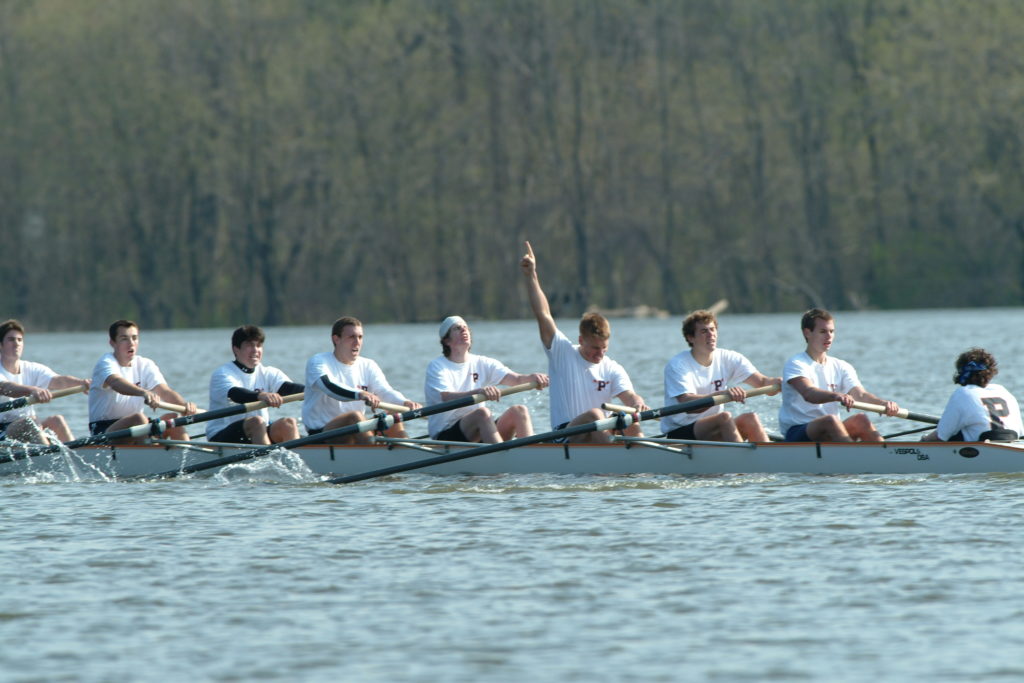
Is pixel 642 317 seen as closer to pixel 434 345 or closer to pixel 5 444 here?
pixel 434 345

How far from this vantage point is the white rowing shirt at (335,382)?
1390cm

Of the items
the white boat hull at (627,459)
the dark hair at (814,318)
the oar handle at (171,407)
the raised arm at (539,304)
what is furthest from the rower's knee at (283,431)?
the dark hair at (814,318)

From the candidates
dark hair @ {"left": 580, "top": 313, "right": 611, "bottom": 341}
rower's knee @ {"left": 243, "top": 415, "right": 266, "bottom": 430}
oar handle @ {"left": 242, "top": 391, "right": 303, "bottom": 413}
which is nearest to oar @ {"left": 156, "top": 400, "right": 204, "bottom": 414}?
rower's knee @ {"left": 243, "top": 415, "right": 266, "bottom": 430}

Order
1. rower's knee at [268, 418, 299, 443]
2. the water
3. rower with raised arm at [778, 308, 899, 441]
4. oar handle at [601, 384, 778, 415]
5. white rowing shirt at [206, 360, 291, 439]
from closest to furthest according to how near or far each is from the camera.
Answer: the water
oar handle at [601, 384, 778, 415]
rower with raised arm at [778, 308, 899, 441]
white rowing shirt at [206, 360, 291, 439]
rower's knee at [268, 418, 299, 443]

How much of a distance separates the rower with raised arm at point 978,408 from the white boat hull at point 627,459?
0.41 feet

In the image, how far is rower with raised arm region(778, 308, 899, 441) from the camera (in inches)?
506

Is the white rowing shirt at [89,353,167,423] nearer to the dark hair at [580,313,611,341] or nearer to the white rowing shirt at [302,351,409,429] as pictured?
the white rowing shirt at [302,351,409,429]

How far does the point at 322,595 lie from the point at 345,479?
4472mm

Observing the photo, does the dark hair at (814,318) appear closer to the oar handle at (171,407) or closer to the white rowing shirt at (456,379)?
the white rowing shirt at (456,379)

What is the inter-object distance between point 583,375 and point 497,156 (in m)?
45.2

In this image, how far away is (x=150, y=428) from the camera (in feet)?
46.9

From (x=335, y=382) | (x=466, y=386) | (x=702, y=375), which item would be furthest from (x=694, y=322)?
(x=335, y=382)

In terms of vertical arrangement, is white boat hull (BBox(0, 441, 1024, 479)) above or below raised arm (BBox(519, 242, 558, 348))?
below

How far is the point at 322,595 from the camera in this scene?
9.19 meters
